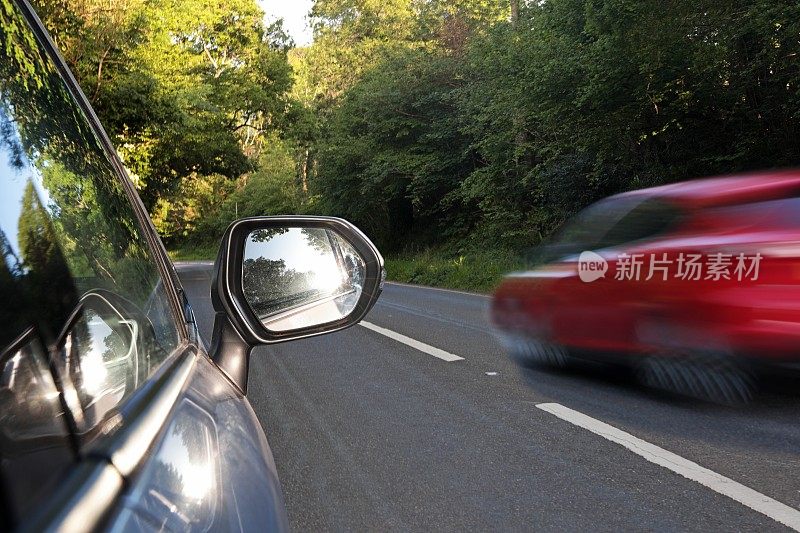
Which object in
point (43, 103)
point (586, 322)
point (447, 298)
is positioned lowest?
point (447, 298)

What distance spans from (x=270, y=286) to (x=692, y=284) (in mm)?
4251

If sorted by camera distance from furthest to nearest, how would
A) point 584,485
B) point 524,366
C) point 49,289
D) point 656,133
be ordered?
point 656,133
point 524,366
point 584,485
point 49,289

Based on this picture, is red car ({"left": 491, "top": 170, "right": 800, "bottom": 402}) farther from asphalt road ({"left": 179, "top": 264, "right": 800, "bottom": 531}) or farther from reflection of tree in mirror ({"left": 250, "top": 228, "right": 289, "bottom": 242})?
reflection of tree in mirror ({"left": 250, "top": 228, "right": 289, "bottom": 242})

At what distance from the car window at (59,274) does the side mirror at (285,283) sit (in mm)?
316

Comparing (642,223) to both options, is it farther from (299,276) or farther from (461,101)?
(461,101)

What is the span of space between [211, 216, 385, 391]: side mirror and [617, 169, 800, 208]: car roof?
4065mm

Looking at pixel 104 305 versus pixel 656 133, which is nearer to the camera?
pixel 104 305

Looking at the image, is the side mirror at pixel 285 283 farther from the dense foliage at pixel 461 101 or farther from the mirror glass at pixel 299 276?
the dense foliage at pixel 461 101

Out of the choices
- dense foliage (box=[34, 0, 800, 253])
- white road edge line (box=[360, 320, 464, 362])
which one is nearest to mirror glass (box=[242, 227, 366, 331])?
white road edge line (box=[360, 320, 464, 362])

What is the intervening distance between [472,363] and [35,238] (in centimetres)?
645

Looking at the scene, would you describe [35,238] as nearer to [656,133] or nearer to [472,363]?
[472,363]

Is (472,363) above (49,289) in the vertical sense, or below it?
below

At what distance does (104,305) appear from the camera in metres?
1.07

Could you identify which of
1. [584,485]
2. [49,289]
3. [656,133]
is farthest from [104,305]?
[656,133]
